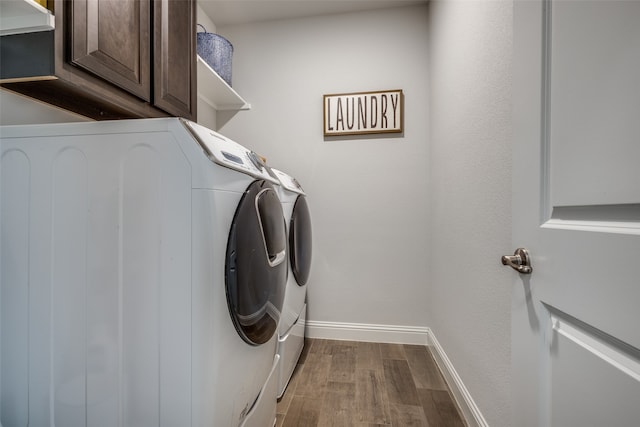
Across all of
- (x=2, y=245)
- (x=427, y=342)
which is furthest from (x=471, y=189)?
(x=2, y=245)

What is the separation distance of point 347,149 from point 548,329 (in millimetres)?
1740

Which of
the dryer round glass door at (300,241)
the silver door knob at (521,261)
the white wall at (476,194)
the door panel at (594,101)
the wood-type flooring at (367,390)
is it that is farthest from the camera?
the dryer round glass door at (300,241)

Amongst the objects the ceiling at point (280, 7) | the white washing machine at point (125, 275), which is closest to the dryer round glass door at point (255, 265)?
the white washing machine at point (125, 275)

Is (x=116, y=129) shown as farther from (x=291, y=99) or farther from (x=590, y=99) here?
(x=291, y=99)

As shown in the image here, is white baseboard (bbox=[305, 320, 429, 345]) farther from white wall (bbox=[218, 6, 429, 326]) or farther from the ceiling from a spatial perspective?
the ceiling

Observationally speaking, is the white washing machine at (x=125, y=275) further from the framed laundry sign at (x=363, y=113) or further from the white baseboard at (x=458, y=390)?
the framed laundry sign at (x=363, y=113)

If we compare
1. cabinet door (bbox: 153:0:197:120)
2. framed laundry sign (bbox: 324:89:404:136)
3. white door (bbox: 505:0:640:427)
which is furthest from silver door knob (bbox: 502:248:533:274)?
framed laundry sign (bbox: 324:89:404:136)

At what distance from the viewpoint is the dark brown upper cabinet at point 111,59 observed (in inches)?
26.4

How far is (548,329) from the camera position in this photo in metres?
0.59

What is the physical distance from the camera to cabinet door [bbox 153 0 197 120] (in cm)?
109

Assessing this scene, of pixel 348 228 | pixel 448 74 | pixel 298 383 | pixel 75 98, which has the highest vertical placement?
pixel 448 74

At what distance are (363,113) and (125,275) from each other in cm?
187

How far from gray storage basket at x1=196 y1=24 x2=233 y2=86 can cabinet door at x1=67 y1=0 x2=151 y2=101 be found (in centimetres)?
79

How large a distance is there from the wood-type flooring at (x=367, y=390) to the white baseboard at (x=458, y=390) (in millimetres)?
39
